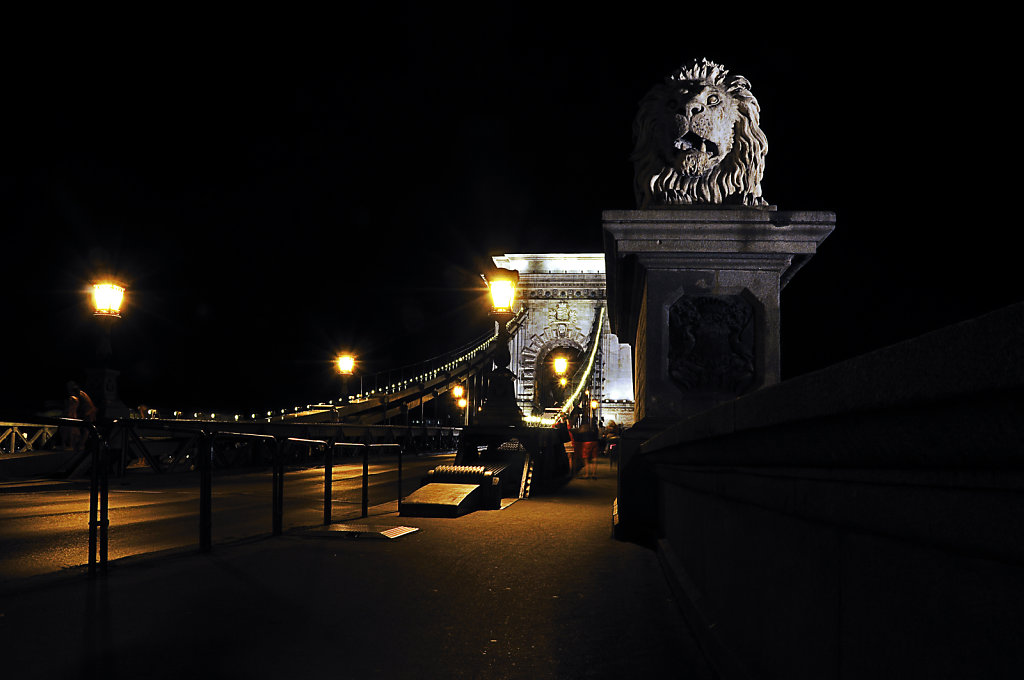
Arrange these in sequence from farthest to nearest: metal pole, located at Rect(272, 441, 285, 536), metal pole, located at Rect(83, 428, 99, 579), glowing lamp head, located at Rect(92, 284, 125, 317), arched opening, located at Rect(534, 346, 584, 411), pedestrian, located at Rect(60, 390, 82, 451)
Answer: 1. arched opening, located at Rect(534, 346, 584, 411)
2. pedestrian, located at Rect(60, 390, 82, 451)
3. glowing lamp head, located at Rect(92, 284, 125, 317)
4. metal pole, located at Rect(272, 441, 285, 536)
5. metal pole, located at Rect(83, 428, 99, 579)

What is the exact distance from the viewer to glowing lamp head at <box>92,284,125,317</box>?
41.9 ft

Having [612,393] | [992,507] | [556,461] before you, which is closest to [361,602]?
[992,507]

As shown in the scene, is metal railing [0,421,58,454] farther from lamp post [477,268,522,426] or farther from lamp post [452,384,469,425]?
lamp post [452,384,469,425]

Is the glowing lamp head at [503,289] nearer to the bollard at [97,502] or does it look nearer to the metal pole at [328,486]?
the metal pole at [328,486]

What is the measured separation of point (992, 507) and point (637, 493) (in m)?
5.11

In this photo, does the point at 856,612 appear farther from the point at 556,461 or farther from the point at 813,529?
the point at 556,461

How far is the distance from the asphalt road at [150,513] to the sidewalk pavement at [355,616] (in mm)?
1032

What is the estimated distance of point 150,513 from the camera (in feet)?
27.1

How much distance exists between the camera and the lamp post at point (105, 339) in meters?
12.8

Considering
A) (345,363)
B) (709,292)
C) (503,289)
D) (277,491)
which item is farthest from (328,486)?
(345,363)

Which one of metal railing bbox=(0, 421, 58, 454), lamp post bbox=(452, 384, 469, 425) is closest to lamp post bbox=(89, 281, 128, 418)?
metal railing bbox=(0, 421, 58, 454)

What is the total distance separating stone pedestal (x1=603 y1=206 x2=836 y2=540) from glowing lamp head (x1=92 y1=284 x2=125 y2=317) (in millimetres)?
10457

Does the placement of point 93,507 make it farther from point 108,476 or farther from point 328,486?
point 328,486

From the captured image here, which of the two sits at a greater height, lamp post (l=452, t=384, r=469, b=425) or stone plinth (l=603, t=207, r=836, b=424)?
stone plinth (l=603, t=207, r=836, b=424)
